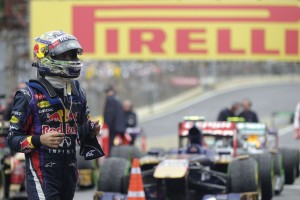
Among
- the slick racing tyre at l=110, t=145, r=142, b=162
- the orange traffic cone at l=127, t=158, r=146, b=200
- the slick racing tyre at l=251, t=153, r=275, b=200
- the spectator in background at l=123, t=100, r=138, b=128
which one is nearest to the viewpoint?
the orange traffic cone at l=127, t=158, r=146, b=200

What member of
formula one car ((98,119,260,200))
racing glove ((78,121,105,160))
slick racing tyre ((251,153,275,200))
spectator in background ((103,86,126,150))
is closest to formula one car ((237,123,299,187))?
slick racing tyre ((251,153,275,200))

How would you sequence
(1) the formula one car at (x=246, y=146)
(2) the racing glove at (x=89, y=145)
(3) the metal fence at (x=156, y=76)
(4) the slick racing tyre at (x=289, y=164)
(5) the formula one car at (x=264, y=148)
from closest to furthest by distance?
(2) the racing glove at (x=89, y=145), (1) the formula one car at (x=246, y=146), (5) the formula one car at (x=264, y=148), (4) the slick racing tyre at (x=289, y=164), (3) the metal fence at (x=156, y=76)

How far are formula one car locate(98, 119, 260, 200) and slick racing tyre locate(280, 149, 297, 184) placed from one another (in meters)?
3.18

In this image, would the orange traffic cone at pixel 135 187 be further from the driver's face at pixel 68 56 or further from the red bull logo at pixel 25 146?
the red bull logo at pixel 25 146

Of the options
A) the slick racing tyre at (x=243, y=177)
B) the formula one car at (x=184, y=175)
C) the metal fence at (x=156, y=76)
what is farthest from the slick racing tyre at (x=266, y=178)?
the metal fence at (x=156, y=76)

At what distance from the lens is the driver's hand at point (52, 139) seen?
608 centimetres

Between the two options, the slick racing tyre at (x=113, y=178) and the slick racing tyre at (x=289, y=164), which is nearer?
the slick racing tyre at (x=113, y=178)

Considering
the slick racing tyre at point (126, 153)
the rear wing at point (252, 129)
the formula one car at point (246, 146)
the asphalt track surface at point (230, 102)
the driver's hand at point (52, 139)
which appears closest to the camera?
the driver's hand at point (52, 139)

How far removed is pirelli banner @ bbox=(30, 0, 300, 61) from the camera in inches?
1089

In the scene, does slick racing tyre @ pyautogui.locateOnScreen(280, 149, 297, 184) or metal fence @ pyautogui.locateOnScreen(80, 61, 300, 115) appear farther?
metal fence @ pyautogui.locateOnScreen(80, 61, 300, 115)

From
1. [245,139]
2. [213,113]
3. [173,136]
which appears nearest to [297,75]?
[213,113]

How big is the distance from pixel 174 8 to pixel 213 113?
18.6 meters

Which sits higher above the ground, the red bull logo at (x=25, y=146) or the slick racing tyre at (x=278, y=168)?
the red bull logo at (x=25, y=146)

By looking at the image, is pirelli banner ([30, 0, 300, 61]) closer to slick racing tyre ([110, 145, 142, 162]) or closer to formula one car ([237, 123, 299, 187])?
formula one car ([237, 123, 299, 187])
